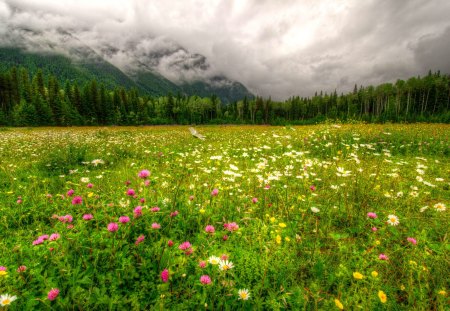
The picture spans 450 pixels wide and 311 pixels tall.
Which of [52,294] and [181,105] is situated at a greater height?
[181,105]

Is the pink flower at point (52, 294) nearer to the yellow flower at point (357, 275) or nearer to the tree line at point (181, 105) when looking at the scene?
the yellow flower at point (357, 275)

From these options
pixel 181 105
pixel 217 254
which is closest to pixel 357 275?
pixel 217 254

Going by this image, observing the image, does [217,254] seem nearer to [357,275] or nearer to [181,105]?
[357,275]

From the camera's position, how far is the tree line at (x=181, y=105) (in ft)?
160

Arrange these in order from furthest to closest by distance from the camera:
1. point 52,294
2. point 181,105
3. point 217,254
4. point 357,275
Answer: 1. point 181,105
2. point 217,254
3. point 357,275
4. point 52,294

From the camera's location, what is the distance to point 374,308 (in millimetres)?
2035

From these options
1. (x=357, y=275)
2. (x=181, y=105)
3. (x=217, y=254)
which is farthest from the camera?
(x=181, y=105)

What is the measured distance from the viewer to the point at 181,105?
87.8m

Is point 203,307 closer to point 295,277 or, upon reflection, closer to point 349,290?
point 295,277

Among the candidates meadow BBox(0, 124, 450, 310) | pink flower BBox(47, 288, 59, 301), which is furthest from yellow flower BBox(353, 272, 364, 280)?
pink flower BBox(47, 288, 59, 301)

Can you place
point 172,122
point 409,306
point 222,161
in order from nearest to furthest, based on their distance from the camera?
point 409,306 → point 222,161 → point 172,122

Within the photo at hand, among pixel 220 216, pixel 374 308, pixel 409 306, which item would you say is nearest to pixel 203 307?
pixel 220 216

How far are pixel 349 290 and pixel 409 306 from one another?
1.82 ft

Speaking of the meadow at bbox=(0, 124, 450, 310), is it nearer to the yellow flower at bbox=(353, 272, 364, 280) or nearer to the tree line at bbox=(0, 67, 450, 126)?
the yellow flower at bbox=(353, 272, 364, 280)
